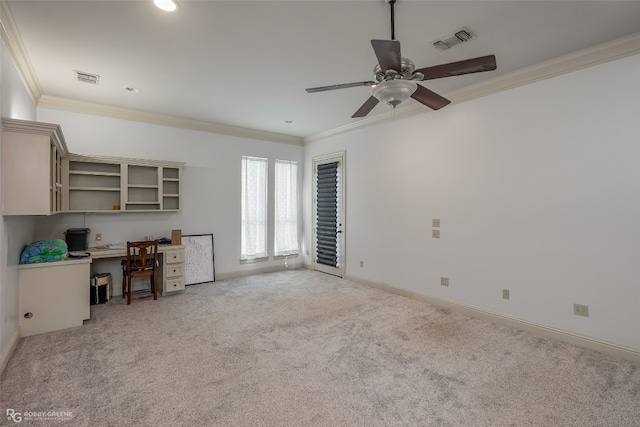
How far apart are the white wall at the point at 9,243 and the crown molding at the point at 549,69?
14.7ft

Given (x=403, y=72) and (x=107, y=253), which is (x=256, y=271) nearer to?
(x=107, y=253)

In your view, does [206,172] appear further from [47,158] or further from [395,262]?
[395,262]

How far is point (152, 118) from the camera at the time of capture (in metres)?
4.97

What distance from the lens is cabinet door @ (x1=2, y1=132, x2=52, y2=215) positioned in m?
2.74

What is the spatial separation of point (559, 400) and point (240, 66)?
4026mm

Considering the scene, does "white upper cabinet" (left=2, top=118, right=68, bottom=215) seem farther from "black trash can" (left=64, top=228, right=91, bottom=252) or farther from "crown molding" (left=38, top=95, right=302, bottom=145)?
"crown molding" (left=38, top=95, right=302, bottom=145)

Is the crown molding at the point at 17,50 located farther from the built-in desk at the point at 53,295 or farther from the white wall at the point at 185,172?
the built-in desk at the point at 53,295

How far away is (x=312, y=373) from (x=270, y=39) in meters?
2.92

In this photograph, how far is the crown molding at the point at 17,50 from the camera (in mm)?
2461

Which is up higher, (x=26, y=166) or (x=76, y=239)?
(x=26, y=166)

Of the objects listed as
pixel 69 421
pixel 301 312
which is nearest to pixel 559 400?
pixel 301 312

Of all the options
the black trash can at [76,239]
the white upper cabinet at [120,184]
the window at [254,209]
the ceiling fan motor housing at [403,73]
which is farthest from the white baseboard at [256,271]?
the ceiling fan motor housing at [403,73]

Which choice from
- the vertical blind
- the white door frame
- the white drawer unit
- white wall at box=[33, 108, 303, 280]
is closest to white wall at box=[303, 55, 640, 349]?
the white door frame

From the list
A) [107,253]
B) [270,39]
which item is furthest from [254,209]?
[270,39]
